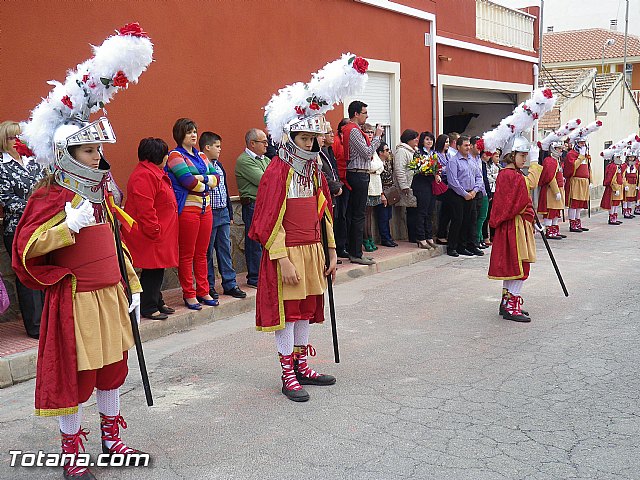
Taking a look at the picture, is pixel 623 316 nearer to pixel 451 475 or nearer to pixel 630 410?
pixel 630 410

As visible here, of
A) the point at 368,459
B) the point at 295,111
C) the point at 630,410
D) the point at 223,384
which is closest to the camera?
the point at 368,459

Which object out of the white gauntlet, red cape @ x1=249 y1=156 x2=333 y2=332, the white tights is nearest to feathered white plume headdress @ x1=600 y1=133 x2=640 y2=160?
the white tights

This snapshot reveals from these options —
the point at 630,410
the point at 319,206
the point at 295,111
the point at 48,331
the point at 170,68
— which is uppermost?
the point at 170,68

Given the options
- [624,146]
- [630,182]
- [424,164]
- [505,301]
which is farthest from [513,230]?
[630,182]

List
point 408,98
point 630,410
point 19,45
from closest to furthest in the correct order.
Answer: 1. point 630,410
2. point 19,45
3. point 408,98

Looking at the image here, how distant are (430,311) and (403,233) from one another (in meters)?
5.16

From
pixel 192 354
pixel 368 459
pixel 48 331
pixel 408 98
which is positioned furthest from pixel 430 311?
pixel 408 98

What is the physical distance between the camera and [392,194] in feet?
39.0

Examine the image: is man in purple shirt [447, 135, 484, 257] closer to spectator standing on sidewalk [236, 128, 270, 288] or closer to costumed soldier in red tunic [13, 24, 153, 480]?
spectator standing on sidewalk [236, 128, 270, 288]

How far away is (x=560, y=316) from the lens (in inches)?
305

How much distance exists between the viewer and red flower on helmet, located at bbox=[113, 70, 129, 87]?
4.05 metres

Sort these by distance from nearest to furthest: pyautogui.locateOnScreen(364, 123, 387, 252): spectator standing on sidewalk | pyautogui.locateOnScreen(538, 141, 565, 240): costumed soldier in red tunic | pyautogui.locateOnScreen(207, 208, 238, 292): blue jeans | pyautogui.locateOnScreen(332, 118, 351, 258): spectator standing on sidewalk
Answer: pyautogui.locateOnScreen(207, 208, 238, 292): blue jeans, pyautogui.locateOnScreen(332, 118, 351, 258): spectator standing on sidewalk, pyautogui.locateOnScreen(364, 123, 387, 252): spectator standing on sidewalk, pyautogui.locateOnScreen(538, 141, 565, 240): costumed soldier in red tunic

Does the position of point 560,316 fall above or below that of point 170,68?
below

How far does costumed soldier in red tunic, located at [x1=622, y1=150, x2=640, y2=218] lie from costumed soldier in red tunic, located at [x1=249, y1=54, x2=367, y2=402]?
545 inches
